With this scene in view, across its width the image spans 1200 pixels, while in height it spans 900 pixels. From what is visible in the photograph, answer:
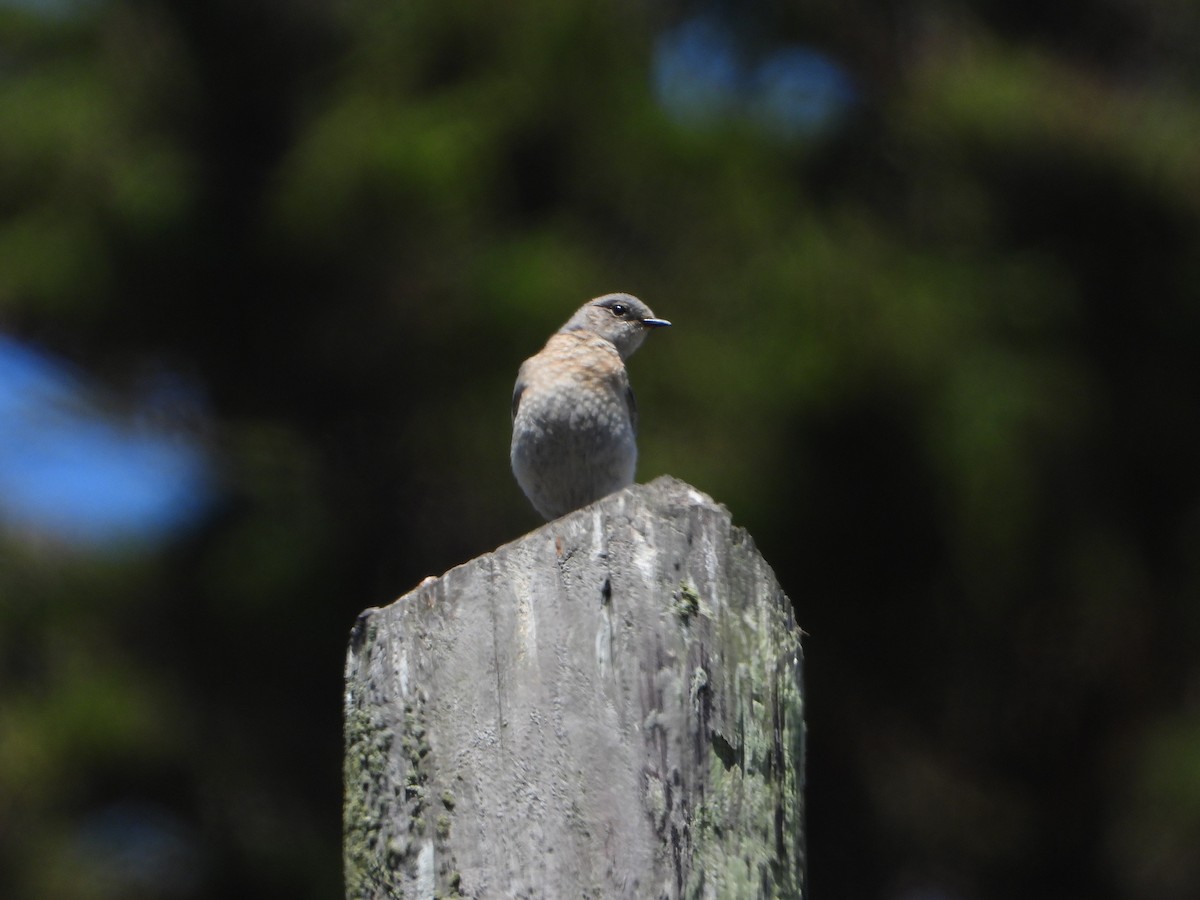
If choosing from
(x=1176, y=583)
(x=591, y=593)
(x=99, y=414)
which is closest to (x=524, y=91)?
(x=99, y=414)

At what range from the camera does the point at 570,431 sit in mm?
4277

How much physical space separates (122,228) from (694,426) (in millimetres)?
3327

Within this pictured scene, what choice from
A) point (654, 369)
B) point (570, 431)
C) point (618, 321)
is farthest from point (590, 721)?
point (654, 369)

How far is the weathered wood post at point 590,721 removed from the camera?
175 centimetres

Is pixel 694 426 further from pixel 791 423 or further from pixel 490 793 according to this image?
pixel 490 793

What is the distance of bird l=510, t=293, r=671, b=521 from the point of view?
4285 millimetres

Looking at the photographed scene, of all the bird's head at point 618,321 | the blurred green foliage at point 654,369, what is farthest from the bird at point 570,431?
the blurred green foliage at point 654,369

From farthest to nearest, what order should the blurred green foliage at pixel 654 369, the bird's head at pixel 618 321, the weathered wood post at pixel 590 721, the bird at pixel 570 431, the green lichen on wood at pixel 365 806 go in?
the blurred green foliage at pixel 654 369
the bird's head at pixel 618 321
the bird at pixel 570 431
the green lichen on wood at pixel 365 806
the weathered wood post at pixel 590 721

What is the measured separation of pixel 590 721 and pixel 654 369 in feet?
17.0

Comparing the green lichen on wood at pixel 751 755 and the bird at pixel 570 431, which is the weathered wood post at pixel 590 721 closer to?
the green lichen on wood at pixel 751 755

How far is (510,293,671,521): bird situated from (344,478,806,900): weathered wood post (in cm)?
228

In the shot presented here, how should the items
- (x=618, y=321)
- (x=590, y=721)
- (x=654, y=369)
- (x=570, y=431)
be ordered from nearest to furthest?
(x=590, y=721) → (x=570, y=431) → (x=618, y=321) → (x=654, y=369)

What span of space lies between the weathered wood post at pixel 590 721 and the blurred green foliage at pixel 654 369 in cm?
465

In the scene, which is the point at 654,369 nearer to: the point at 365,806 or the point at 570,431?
the point at 570,431
